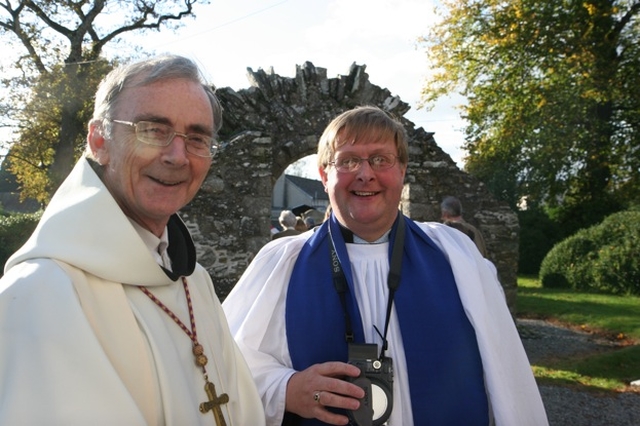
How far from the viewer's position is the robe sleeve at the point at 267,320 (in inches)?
96.0

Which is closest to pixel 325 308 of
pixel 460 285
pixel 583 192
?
pixel 460 285

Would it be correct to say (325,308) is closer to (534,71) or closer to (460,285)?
(460,285)

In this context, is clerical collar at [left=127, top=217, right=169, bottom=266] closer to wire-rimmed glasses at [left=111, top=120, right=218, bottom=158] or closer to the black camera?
wire-rimmed glasses at [left=111, top=120, right=218, bottom=158]

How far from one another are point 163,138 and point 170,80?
0.58 feet

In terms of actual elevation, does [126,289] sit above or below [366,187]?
below

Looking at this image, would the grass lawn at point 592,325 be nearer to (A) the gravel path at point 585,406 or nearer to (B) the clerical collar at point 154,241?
(A) the gravel path at point 585,406

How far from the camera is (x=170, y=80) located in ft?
5.96

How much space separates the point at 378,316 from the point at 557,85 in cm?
1946

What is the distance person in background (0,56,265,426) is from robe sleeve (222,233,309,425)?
29 cm

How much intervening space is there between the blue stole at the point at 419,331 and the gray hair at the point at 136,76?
3.55ft

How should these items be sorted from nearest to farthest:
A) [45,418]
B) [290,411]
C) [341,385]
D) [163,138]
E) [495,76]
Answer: [45,418] < [163,138] < [341,385] < [290,411] < [495,76]

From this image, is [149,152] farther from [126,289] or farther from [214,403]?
[214,403]

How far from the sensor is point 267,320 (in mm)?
2623

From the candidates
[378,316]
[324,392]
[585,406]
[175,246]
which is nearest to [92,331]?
[175,246]
